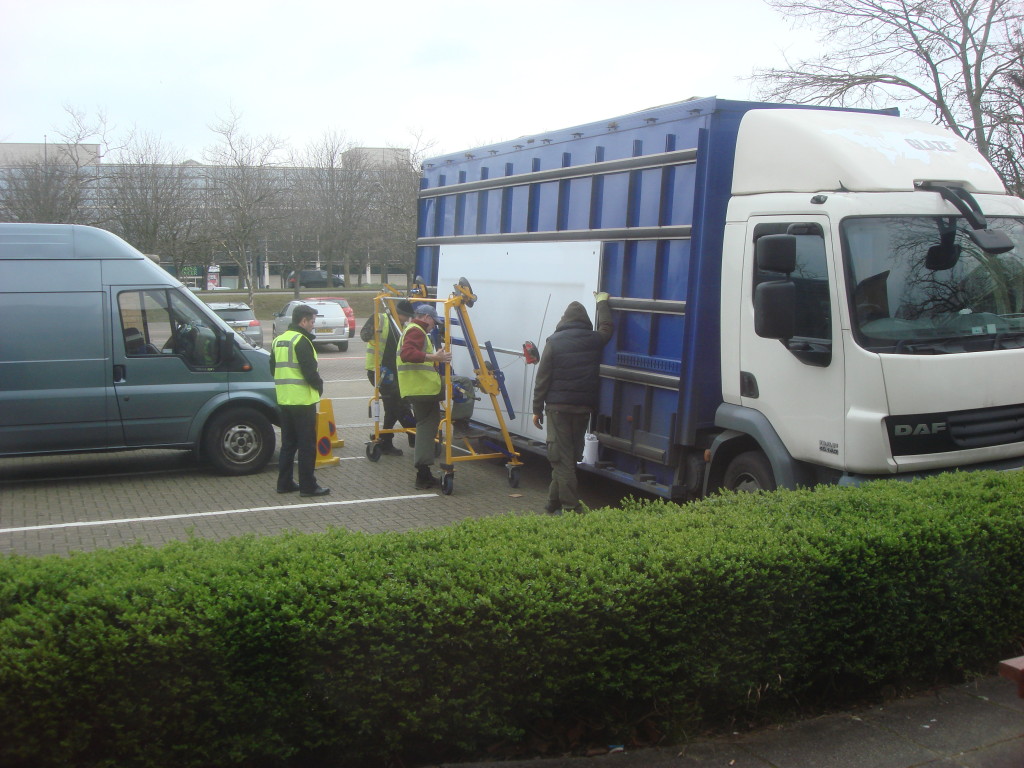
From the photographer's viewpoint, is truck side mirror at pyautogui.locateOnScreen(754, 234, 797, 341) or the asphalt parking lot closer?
truck side mirror at pyautogui.locateOnScreen(754, 234, 797, 341)

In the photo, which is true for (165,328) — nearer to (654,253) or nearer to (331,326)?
(654,253)

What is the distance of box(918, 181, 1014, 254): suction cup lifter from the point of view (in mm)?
5914

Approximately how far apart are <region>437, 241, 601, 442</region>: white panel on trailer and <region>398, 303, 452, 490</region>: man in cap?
72 cm

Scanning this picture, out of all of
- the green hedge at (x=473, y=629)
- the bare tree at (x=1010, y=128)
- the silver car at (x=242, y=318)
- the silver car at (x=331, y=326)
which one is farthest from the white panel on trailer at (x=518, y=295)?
the silver car at (x=331, y=326)

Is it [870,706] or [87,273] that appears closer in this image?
[870,706]

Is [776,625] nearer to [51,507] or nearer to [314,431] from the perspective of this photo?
[314,431]

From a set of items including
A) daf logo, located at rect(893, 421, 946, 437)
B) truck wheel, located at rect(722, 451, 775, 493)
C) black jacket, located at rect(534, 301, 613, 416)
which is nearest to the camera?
daf logo, located at rect(893, 421, 946, 437)

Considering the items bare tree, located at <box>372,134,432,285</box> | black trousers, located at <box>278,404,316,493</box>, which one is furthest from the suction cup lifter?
bare tree, located at <box>372,134,432,285</box>

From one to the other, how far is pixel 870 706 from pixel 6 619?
354 cm

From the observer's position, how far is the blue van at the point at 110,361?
930 centimetres

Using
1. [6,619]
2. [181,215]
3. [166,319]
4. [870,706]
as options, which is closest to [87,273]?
[166,319]

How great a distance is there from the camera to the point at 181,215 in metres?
28.7

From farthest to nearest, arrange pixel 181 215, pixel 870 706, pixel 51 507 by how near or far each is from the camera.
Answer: pixel 181 215 < pixel 51 507 < pixel 870 706

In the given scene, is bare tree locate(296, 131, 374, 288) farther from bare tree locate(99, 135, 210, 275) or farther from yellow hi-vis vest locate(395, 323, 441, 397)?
yellow hi-vis vest locate(395, 323, 441, 397)
